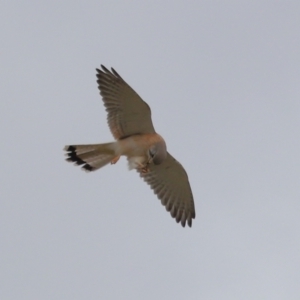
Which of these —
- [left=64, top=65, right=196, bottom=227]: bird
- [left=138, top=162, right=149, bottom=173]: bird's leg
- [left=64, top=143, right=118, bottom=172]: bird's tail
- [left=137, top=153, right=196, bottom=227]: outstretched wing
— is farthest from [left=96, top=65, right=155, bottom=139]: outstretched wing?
[left=137, top=153, right=196, bottom=227]: outstretched wing

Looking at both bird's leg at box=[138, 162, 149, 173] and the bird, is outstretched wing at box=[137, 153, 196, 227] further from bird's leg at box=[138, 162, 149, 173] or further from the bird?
the bird

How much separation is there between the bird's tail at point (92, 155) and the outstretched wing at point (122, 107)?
0.40m

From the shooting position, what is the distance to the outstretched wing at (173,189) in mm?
20031

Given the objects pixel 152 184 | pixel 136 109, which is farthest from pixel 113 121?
pixel 152 184

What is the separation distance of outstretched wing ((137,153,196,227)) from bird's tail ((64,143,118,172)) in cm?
122

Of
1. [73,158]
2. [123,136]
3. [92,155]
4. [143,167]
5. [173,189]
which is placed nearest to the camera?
[73,158]

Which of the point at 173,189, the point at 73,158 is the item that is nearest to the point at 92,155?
the point at 73,158

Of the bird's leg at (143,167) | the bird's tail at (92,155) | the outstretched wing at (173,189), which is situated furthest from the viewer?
the outstretched wing at (173,189)

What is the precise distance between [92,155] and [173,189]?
2166 mm

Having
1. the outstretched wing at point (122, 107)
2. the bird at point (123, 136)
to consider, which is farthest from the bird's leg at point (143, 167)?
the outstretched wing at point (122, 107)

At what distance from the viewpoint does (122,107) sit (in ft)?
62.0

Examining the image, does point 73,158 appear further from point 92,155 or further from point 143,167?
point 143,167

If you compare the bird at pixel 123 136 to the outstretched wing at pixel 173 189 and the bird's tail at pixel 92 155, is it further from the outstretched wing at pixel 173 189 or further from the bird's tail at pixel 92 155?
the outstretched wing at pixel 173 189

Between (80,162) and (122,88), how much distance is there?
1545 mm
